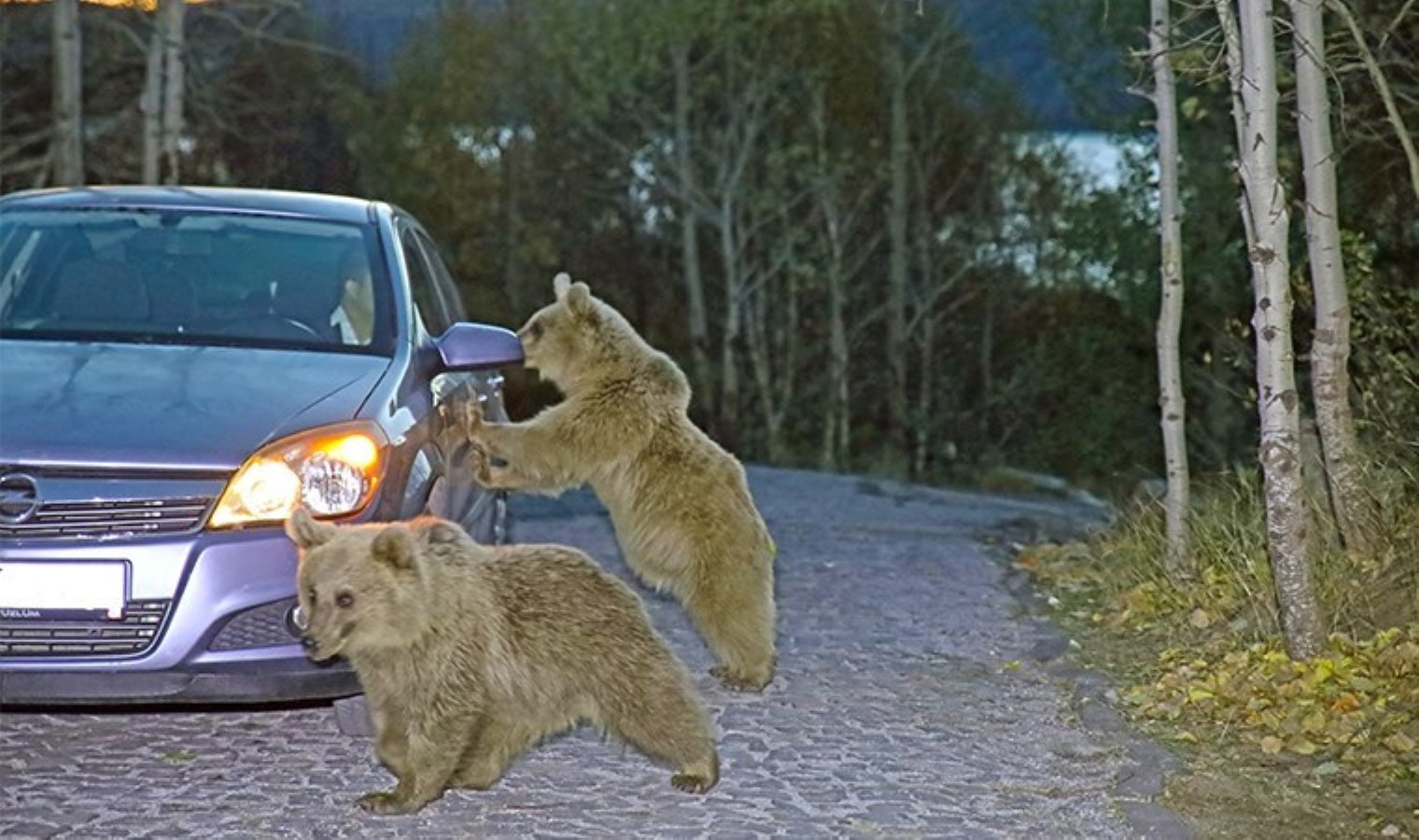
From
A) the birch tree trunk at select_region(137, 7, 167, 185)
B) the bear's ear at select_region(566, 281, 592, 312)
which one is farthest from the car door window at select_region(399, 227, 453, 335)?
the birch tree trunk at select_region(137, 7, 167, 185)

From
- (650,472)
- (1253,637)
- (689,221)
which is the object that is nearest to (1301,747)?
(1253,637)

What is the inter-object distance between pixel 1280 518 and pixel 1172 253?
315cm

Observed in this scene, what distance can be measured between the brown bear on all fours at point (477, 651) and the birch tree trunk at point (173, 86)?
71.3 feet

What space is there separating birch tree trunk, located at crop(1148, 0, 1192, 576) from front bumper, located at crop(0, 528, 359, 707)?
5.64 metres

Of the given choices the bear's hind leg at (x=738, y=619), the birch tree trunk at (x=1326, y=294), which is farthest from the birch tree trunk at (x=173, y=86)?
the bear's hind leg at (x=738, y=619)

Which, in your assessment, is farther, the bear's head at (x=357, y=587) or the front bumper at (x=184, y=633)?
the front bumper at (x=184, y=633)

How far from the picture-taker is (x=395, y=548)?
6.74m

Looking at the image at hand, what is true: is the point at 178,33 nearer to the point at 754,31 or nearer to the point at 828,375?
the point at 754,31

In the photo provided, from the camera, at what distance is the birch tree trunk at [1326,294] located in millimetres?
10320

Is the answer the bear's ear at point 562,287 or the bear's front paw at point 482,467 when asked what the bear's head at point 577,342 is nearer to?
the bear's ear at point 562,287

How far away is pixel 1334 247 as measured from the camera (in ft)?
34.2

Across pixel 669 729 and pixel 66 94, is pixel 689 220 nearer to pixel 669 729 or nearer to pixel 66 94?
pixel 66 94

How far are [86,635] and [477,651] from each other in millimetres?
1312

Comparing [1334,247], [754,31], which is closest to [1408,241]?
[1334,247]
